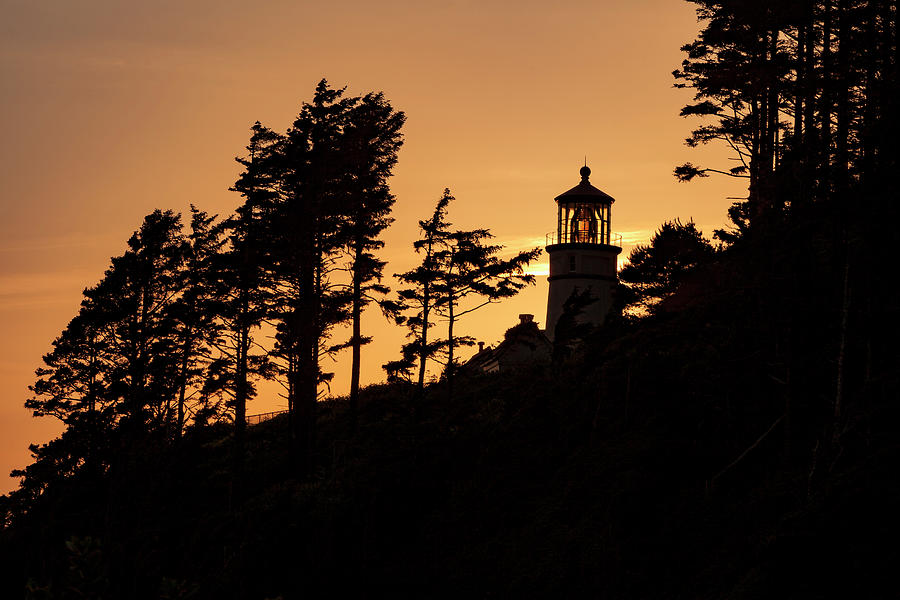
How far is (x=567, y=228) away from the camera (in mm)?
→ 55625

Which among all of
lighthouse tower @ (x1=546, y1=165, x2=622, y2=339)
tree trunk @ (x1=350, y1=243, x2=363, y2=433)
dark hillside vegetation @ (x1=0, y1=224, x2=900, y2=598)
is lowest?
dark hillside vegetation @ (x1=0, y1=224, x2=900, y2=598)

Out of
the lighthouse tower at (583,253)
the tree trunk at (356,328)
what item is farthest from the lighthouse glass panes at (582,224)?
the tree trunk at (356,328)

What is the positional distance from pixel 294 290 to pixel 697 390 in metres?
17.7

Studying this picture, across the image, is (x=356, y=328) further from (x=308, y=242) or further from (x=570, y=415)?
(x=570, y=415)

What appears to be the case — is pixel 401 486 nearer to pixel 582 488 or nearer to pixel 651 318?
pixel 582 488

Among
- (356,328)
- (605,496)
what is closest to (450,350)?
(356,328)

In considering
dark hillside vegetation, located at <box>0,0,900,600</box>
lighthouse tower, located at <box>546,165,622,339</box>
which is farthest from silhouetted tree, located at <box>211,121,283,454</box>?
lighthouse tower, located at <box>546,165,622,339</box>

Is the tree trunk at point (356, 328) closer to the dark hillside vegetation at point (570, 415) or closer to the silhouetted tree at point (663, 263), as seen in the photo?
the dark hillside vegetation at point (570, 415)

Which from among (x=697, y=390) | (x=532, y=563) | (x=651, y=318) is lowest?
(x=532, y=563)

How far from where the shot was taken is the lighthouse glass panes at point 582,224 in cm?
5534

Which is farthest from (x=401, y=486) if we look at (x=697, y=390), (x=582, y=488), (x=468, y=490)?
(x=697, y=390)

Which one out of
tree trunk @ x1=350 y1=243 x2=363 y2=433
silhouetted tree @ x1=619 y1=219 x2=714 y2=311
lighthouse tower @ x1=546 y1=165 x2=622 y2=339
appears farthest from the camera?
lighthouse tower @ x1=546 y1=165 x2=622 y2=339

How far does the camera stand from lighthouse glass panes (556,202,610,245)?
182 feet

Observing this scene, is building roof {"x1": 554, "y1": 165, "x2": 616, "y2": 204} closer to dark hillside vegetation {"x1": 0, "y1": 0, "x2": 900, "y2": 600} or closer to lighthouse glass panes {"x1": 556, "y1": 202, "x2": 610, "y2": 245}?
lighthouse glass panes {"x1": 556, "y1": 202, "x2": 610, "y2": 245}
